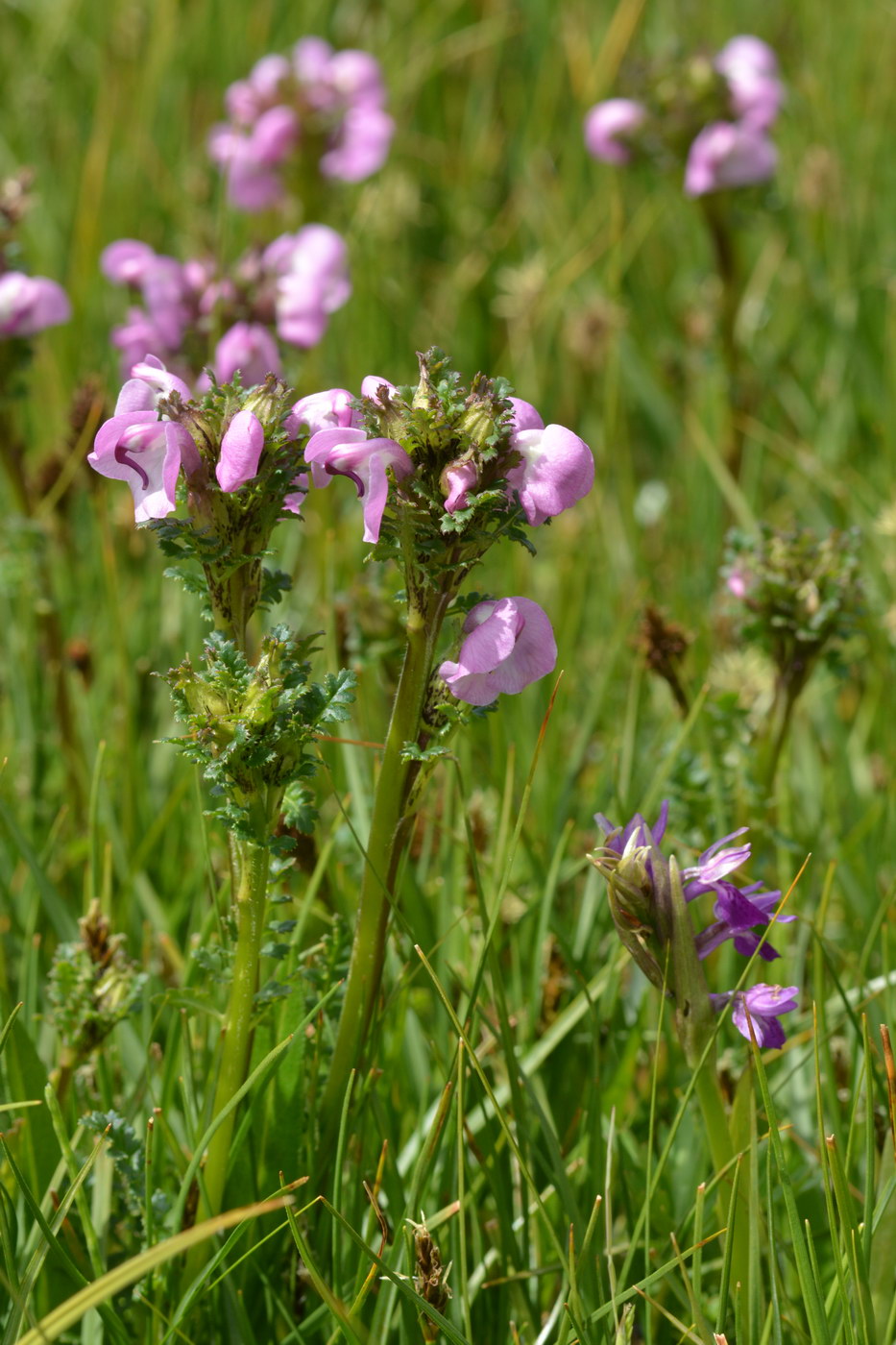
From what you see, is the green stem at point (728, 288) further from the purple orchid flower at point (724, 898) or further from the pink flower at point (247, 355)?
the purple orchid flower at point (724, 898)

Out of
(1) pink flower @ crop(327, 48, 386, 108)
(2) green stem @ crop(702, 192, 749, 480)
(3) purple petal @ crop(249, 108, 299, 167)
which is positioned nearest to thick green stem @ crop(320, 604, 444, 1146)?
(2) green stem @ crop(702, 192, 749, 480)

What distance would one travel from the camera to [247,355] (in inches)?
97.0

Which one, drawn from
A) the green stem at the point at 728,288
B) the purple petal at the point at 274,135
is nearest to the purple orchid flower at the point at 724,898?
the green stem at the point at 728,288

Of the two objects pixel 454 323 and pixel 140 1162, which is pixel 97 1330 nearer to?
pixel 140 1162

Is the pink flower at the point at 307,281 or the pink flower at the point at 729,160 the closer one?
the pink flower at the point at 307,281

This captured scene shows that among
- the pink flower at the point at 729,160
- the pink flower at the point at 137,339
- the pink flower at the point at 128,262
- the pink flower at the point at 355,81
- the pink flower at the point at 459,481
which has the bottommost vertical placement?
the pink flower at the point at 459,481

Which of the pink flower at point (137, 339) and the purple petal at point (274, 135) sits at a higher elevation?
the purple petal at point (274, 135)

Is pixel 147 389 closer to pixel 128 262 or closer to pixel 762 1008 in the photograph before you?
pixel 762 1008

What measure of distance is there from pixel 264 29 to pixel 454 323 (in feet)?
5.39

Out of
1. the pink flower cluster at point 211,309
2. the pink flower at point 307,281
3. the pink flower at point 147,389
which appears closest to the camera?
the pink flower at point 147,389

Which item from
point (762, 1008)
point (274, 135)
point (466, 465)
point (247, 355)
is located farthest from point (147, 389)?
point (274, 135)

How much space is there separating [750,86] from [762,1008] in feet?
9.04

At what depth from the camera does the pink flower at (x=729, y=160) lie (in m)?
3.13

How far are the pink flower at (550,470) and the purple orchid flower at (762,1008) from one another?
0.46 m
